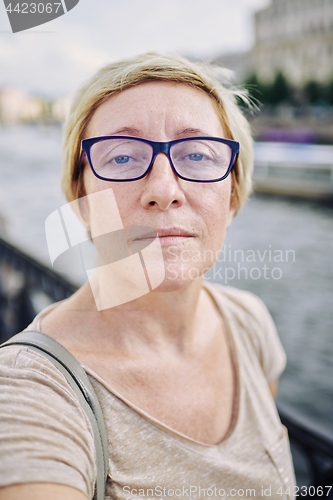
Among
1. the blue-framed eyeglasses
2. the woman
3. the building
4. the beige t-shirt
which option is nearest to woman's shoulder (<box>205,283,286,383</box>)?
the beige t-shirt

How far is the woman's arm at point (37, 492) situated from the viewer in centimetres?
67

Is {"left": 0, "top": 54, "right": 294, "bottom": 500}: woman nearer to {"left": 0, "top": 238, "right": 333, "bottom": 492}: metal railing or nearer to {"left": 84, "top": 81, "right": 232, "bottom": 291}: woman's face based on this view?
{"left": 84, "top": 81, "right": 232, "bottom": 291}: woman's face

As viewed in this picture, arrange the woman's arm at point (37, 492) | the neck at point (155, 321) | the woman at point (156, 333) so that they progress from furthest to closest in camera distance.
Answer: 1. the neck at point (155, 321)
2. the woman at point (156, 333)
3. the woman's arm at point (37, 492)

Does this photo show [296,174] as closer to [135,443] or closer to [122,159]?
[122,159]

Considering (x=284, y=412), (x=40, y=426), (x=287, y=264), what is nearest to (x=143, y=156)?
(x=40, y=426)

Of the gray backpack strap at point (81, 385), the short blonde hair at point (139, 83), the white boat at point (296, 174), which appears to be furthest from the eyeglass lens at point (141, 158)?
the white boat at point (296, 174)

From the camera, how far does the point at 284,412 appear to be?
1565mm

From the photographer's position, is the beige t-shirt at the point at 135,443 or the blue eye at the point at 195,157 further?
the blue eye at the point at 195,157

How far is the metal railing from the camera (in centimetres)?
148

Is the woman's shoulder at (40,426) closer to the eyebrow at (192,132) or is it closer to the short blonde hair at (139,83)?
the short blonde hair at (139,83)

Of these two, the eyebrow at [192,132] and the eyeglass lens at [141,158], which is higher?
the eyebrow at [192,132]

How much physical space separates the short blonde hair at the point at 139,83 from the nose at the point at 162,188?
0.78 feet

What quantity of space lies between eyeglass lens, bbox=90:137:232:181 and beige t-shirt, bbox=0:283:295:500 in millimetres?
503

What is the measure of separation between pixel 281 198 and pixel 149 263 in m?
13.7
